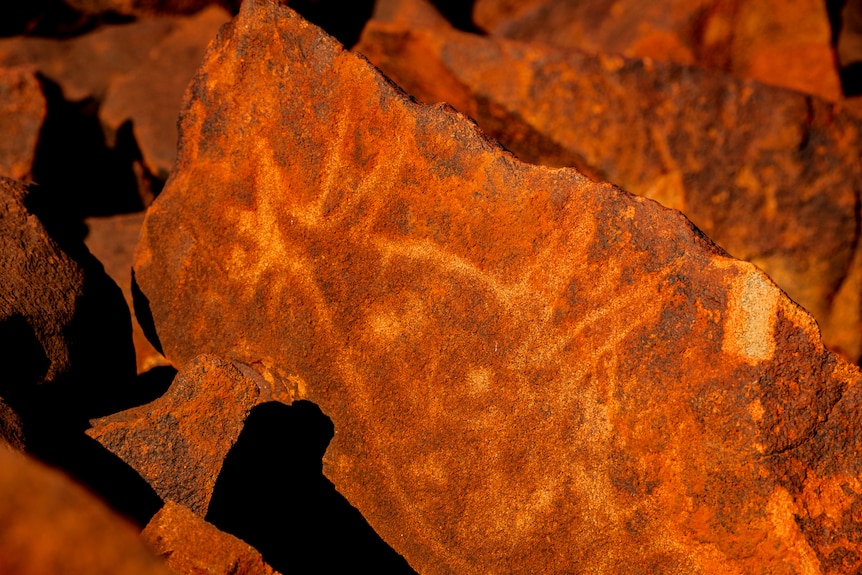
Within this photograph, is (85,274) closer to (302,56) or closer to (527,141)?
(302,56)

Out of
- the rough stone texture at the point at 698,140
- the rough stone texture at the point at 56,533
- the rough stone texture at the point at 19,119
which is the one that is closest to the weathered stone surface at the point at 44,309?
the rough stone texture at the point at 56,533

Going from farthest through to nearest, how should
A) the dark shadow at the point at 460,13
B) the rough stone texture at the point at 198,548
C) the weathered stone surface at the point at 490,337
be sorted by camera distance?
the dark shadow at the point at 460,13 → the weathered stone surface at the point at 490,337 → the rough stone texture at the point at 198,548

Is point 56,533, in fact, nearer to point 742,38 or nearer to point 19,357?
point 19,357

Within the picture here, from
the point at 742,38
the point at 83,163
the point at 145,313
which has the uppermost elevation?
the point at 742,38

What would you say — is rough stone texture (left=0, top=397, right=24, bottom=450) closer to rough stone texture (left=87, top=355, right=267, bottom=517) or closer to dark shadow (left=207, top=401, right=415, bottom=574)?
rough stone texture (left=87, top=355, right=267, bottom=517)

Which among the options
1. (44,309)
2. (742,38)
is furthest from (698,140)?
(44,309)

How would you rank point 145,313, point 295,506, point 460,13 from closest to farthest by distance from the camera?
point 295,506 < point 145,313 < point 460,13

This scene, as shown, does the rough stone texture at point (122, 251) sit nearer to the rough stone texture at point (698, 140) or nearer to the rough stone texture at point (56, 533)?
the rough stone texture at point (698, 140)
